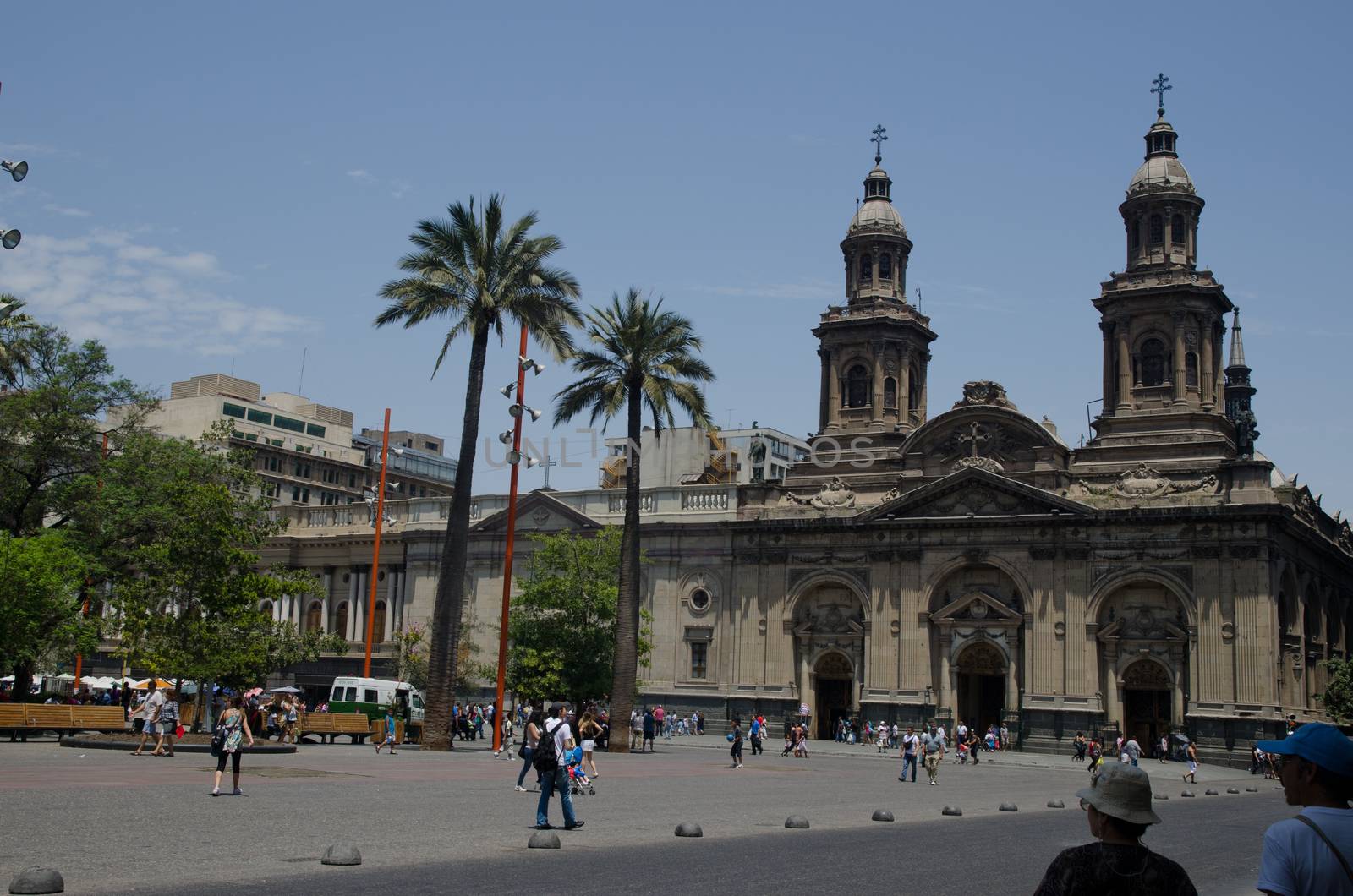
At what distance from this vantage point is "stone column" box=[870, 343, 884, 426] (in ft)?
230

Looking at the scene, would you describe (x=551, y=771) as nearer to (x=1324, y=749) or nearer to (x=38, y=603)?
(x=1324, y=749)

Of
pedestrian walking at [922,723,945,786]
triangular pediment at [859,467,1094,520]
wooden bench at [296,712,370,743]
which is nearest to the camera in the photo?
pedestrian walking at [922,723,945,786]

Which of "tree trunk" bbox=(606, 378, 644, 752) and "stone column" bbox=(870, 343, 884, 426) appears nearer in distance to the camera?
"tree trunk" bbox=(606, 378, 644, 752)

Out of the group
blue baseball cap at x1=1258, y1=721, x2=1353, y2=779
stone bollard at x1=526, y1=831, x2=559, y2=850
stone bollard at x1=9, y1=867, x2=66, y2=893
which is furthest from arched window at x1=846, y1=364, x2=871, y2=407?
blue baseball cap at x1=1258, y1=721, x2=1353, y2=779

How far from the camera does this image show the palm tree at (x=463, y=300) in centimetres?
4225

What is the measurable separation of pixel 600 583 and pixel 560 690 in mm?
4545

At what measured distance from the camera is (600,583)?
180ft

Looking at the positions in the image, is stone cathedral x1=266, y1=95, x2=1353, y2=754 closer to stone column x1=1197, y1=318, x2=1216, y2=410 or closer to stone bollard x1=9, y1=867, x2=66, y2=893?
stone column x1=1197, y1=318, x2=1216, y2=410

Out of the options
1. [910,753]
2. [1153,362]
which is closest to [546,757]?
[910,753]

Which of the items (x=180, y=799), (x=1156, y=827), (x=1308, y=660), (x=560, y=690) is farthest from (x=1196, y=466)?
(x=180, y=799)

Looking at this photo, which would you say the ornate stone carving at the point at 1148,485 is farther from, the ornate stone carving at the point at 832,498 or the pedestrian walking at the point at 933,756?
the pedestrian walking at the point at 933,756

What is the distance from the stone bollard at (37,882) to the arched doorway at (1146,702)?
176ft

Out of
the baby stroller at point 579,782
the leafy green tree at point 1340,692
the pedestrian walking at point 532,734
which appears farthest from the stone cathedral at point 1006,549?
the pedestrian walking at point 532,734

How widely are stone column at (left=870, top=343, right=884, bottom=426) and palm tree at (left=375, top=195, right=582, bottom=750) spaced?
28630 mm
